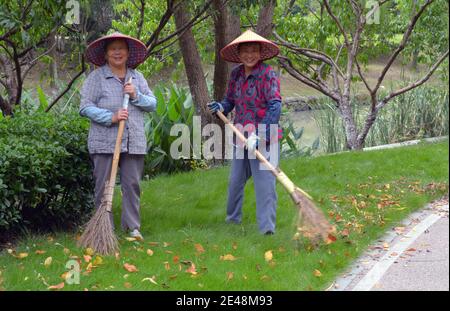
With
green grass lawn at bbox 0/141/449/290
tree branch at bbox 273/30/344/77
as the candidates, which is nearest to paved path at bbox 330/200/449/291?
green grass lawn at bbox 0/141/449/290

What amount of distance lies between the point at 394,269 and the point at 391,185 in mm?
3176

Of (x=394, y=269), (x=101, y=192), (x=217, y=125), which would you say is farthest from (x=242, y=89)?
(x=217, y=125)

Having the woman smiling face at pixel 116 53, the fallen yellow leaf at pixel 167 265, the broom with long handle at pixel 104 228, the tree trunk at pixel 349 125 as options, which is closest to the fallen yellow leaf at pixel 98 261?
the broom with long handle at pixel 104 228

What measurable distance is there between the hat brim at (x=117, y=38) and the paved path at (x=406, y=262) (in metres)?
2.76

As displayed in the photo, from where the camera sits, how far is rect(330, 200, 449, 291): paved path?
5438 millimetres

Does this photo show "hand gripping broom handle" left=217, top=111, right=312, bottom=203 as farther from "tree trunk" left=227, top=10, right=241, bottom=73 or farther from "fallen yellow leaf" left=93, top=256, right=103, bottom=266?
"tree trunk" left=227, top=10, right=241, bottom=73

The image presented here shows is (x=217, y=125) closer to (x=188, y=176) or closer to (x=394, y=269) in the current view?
(x=188, y=176)

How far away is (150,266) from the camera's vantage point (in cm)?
580

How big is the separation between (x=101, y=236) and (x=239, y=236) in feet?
4.32

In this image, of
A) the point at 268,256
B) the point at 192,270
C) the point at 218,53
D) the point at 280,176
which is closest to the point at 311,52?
the point at 218,53

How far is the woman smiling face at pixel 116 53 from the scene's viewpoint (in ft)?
21.6

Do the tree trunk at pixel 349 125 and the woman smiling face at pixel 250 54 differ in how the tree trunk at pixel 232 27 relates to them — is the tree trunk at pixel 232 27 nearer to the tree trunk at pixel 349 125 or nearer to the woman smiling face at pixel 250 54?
the tree trunk at pixel 349 125

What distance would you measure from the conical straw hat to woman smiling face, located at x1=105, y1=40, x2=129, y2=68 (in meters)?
1.00

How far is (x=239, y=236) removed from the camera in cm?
676
